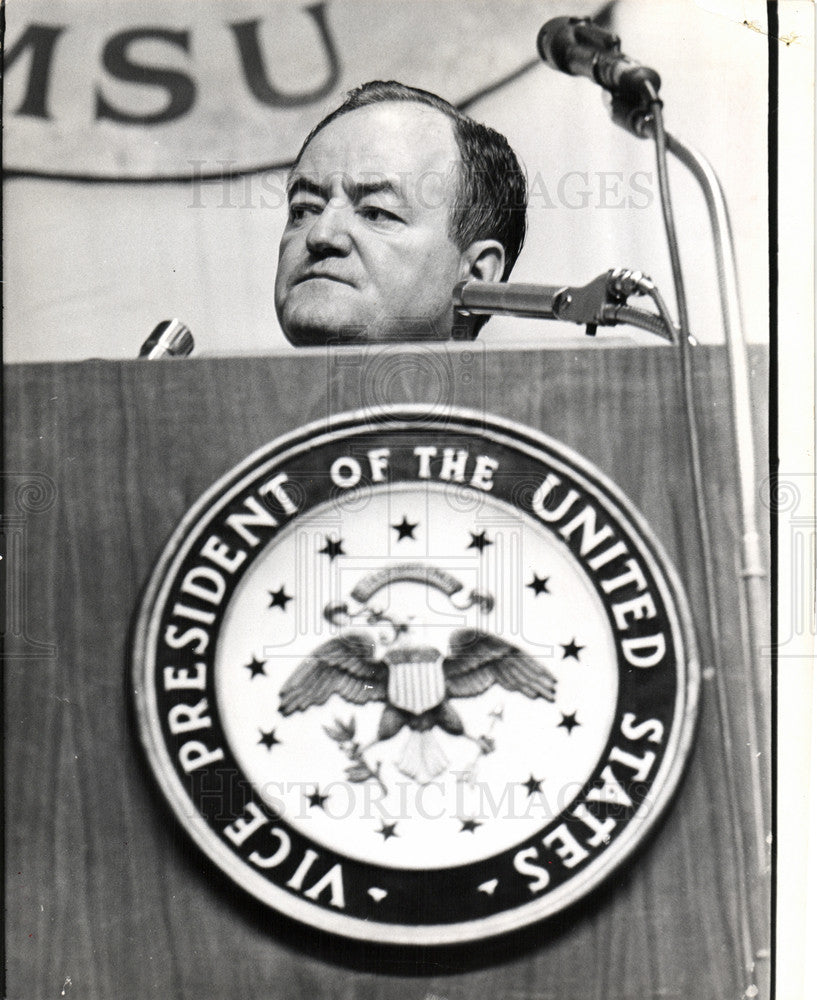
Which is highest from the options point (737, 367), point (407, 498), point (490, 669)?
point (737, 367)

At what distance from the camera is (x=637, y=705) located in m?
1.52

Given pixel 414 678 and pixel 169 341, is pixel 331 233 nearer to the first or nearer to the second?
pixel 169 341

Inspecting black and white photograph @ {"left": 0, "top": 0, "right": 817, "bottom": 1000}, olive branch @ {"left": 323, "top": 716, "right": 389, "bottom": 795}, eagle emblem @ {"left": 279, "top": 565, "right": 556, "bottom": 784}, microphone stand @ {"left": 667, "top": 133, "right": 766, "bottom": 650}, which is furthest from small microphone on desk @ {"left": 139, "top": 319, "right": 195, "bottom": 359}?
microphone stand @ {"left": 667, "top": 133, "right": 766, "bottom": 650}

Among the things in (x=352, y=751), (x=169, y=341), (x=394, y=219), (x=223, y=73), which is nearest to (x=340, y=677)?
(x=352, y=751)

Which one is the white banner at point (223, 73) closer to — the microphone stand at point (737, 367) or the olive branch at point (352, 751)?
the microphone stand at point (737, 367)

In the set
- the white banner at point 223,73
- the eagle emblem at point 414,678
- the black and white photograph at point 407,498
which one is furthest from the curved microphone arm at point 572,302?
the eagle emblem at point 414,678

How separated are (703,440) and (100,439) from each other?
32.3 inches

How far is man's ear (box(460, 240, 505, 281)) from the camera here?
5.28ft

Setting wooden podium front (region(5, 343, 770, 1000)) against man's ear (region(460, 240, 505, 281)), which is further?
man's ear (region(460, 240, 505, 281))

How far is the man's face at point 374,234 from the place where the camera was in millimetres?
1597

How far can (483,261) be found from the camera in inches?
63.6

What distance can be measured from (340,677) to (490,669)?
20cm

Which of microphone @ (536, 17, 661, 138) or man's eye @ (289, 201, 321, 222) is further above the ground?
microphone @ (536, 17, 661, 138)

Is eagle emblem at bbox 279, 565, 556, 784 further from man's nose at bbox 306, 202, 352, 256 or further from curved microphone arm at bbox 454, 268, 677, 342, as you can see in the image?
man's nose at bbox 306, 202, 352, 256
